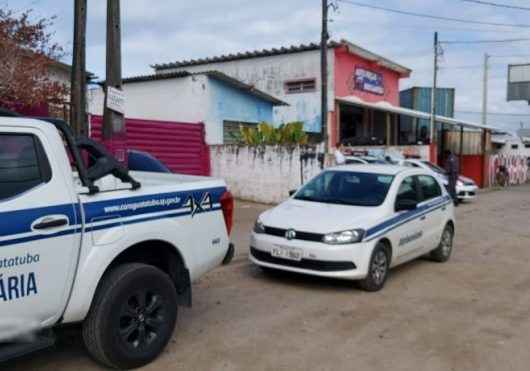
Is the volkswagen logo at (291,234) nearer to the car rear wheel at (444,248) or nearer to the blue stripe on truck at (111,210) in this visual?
the blue stripe on truck at (111,210)

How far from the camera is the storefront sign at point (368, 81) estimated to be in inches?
993

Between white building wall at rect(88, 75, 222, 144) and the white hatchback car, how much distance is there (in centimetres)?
902

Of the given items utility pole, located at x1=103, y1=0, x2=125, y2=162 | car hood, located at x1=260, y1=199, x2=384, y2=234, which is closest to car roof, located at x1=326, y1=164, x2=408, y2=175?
car hood, located at x1=260, y1=199, x2=384, y2=234

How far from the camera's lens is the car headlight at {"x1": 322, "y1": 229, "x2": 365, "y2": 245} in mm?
6516

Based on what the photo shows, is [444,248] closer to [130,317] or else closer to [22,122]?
[130,317]

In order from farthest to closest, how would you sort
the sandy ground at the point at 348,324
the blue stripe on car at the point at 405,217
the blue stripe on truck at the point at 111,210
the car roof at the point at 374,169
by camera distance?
the car roof at the point at 374,169, the blue stripe on car at the point at 405,217, the sandy ground at the point at 348,324, the blue stripe on truck at the point at 111,210

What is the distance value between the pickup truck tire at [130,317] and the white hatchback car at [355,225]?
8.01ft

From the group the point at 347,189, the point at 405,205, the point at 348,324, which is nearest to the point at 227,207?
the point at 348,324

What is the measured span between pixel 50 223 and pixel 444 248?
6.71 m

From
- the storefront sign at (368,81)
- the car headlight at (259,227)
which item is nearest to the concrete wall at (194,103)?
the storefront sign at (368,81)

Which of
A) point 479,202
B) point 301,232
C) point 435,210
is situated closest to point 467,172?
point 479,202

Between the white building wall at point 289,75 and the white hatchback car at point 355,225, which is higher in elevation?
the white building wall at point 289,75

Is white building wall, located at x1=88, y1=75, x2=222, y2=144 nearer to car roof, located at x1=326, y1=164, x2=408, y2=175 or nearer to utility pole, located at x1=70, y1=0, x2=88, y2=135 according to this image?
utility pole, located at x1=70, y1=0, x2=88, y2=135

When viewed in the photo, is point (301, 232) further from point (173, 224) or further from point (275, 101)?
point (275, 101)
